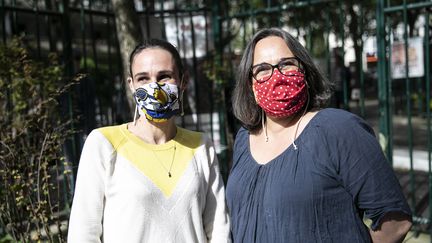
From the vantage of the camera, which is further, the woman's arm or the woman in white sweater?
the woman in white sweater

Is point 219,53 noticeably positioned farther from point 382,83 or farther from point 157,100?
point 157,100

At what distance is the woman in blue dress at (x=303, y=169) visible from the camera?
170cm

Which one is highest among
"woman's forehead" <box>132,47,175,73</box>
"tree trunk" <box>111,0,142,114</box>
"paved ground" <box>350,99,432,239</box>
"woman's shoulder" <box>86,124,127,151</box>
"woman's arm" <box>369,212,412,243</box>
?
"tree trunk" <box>111,0,142,114</box>

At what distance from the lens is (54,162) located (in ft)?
10.7

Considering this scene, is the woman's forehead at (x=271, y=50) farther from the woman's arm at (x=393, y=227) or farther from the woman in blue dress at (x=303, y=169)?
the woman's arm at (x=393, y=227)

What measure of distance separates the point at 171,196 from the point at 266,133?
512 millimetres

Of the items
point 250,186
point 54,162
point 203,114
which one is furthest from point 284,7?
point 250,186

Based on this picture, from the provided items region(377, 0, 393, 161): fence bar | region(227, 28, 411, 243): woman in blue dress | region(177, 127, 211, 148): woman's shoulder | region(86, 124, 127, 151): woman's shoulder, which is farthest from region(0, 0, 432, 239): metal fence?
region(227, 28, 411, 243): woman in blue dress

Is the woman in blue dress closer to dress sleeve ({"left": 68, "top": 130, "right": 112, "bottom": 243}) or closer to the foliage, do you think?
dress sleeve ({"left": 68, "top": 130, "right": 112, "bottom": 243})

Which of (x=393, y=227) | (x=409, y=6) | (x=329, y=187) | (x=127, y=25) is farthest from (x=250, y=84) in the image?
(x=409, y=6)

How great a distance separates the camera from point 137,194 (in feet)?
6.07

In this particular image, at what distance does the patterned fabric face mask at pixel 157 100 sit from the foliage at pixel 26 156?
118 centimetres

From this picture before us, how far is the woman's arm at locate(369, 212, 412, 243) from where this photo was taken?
1.73 m

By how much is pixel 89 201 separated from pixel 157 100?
1.63ft
